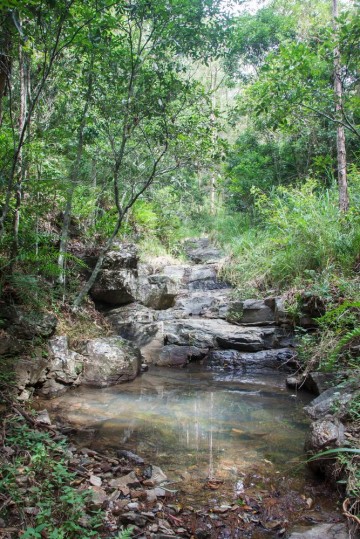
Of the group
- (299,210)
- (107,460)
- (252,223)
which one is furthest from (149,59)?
(252,223)

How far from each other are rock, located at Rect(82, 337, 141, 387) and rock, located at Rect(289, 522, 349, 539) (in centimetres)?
357

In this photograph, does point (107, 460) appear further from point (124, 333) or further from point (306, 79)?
point (306, 79)

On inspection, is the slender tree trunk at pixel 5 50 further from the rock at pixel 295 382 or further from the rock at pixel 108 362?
the rock at pixel 295 382

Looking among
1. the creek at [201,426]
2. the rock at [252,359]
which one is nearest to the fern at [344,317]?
the creek at [201,426]

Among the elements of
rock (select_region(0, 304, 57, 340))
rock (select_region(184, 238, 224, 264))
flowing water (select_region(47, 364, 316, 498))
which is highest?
rock (select_region(184, 238, 224, 264))

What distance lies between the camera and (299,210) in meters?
7.64

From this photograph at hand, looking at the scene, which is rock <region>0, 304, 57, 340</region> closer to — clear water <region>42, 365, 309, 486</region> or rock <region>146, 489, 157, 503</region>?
clear water <region>42, 365, 309, 486</region>

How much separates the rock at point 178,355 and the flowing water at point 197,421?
2.41 ft

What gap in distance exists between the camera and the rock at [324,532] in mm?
2088

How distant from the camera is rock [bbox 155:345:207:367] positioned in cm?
672

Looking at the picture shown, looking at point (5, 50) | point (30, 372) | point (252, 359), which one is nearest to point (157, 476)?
point (30, 372)

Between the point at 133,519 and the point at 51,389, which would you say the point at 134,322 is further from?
the point at 133,519

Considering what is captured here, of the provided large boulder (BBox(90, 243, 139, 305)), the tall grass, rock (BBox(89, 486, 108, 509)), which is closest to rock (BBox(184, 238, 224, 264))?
the tall grass

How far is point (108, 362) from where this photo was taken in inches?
216
